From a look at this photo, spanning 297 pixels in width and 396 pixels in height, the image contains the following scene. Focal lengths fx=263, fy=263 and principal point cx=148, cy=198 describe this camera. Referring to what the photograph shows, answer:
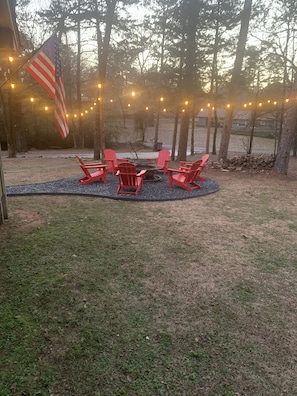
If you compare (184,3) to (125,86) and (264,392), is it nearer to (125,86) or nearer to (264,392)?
(125,86)

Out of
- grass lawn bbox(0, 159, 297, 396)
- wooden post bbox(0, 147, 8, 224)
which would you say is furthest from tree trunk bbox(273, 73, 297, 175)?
wooden post bbox(0, 147, 8, 224)

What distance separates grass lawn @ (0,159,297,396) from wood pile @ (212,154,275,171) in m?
6.01

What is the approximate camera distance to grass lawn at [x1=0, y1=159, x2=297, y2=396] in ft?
5.94

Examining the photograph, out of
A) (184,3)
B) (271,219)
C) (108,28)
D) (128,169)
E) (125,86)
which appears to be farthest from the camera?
(125,86)

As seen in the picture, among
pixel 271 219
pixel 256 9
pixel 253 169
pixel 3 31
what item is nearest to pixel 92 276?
pixel 271 219

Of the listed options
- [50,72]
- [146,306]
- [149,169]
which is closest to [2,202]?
[50,72]

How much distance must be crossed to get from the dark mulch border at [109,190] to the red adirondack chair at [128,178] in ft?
0.67

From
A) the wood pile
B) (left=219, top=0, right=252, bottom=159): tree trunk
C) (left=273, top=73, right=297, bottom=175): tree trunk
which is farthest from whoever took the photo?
(left=219, top=0, right=252, bottom=159): tree trunk

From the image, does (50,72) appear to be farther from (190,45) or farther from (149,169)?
(190,45)

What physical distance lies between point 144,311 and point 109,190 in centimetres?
471

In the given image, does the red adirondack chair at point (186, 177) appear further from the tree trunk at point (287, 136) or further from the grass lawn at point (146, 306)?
the tree trunk at point (287, 136)

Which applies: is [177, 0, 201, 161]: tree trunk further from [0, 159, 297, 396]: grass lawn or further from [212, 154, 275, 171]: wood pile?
[0, 159, 297, 396]: grass lawn

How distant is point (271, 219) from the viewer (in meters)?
5.11

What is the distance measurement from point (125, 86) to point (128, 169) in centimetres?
1647
